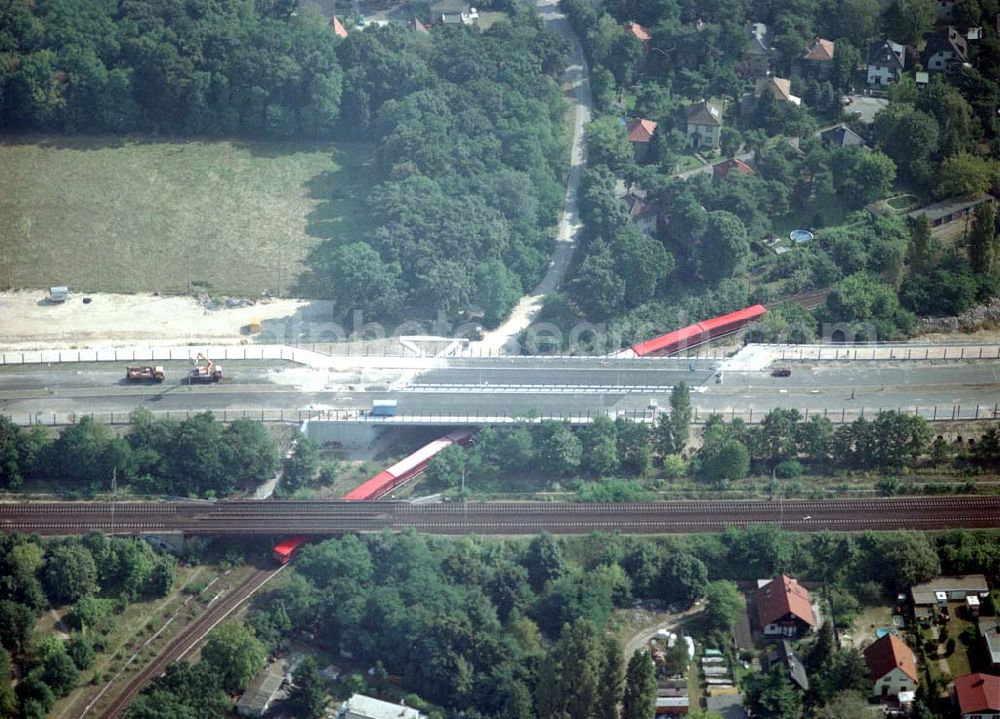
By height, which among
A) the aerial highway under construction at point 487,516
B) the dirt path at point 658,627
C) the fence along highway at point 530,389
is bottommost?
the dirt path at point 658,627

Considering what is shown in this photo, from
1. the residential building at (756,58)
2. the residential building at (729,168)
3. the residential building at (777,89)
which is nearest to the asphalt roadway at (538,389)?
the residential building at (729,168)

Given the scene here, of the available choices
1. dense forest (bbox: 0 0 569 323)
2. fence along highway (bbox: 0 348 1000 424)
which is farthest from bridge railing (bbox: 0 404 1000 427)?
dense forest (bbox: 0 0 569 323)

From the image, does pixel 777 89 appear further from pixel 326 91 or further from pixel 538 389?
pixel 538 389

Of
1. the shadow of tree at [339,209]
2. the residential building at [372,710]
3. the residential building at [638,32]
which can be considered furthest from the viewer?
the residential building at [638,32]

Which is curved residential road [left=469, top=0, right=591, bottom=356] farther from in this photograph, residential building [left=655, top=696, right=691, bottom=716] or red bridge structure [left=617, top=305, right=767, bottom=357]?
residential building [left=655, top=696, right=691, bottom=716]

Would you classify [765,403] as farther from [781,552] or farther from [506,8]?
[506,8]

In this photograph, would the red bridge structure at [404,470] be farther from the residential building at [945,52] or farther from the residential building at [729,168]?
the residential building at [945,52]

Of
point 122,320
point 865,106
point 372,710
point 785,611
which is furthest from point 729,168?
point 372,710
